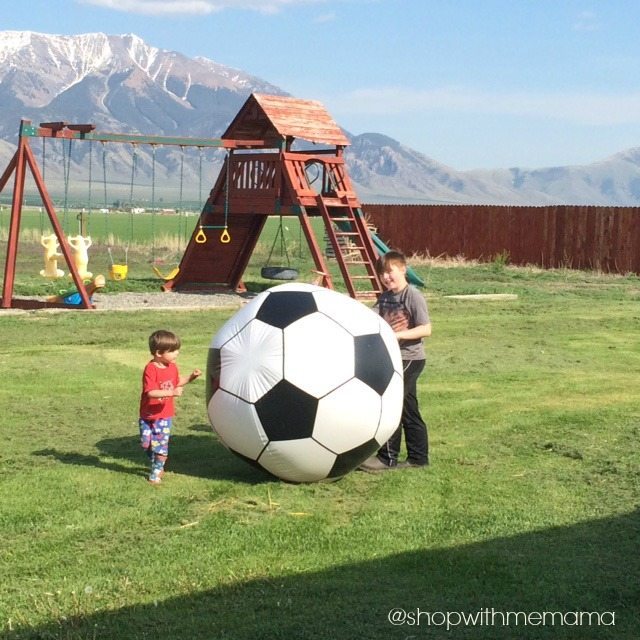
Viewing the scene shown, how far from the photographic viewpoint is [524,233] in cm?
3603

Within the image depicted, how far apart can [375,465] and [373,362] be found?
936 mm

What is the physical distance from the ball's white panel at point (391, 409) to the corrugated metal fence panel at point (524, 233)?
87.8 feet

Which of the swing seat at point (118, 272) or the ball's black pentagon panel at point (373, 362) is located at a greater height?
the ball's black pentagon panel at point (373, 362)

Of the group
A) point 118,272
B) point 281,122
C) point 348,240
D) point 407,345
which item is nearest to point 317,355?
point 407,345

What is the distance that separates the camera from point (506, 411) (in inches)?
406

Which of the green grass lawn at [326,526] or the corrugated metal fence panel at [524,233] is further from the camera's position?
the corrugated metal fence panel at [524,233]

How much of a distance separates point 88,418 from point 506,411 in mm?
3764

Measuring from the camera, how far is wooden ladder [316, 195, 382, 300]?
2188cm

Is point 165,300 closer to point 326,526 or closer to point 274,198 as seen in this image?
point 274,198

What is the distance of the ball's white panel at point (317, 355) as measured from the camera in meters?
7.30

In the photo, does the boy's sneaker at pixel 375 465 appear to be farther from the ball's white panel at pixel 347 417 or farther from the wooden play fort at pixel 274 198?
the wooden play fort at pixel 274 198

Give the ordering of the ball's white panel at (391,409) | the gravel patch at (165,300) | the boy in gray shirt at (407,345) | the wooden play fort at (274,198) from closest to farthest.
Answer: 1. the ball's white panel at (391,409)
2. the boy in gray shirt at (407,345)
3. the gravel patch at (165,300)
4. the wooden play fort at (274,198)

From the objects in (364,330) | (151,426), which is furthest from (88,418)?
(364,330)

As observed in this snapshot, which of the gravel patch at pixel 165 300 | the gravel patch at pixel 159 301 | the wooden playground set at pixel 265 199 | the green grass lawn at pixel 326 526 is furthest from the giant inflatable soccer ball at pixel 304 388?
the wooden playground set at pixel 265 199
